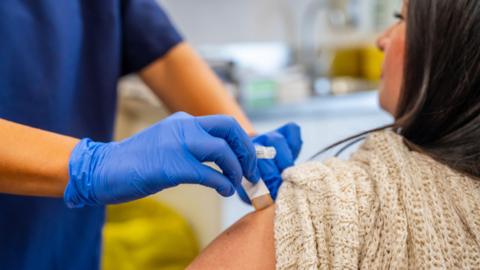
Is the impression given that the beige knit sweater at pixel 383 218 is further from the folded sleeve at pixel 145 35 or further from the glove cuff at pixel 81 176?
the folded sleeve at pixel 145 35

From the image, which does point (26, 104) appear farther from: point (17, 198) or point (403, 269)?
point (403, 269)

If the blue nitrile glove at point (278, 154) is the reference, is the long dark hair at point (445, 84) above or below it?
above

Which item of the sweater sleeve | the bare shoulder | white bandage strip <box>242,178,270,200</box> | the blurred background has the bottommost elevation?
the blurred background

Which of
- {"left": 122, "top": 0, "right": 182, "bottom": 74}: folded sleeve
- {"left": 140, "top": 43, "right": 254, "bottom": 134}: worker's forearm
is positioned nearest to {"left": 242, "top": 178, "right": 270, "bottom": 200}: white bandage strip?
{"left": 140, "top": 43, "right": 254, "bottom": 134}: worker's forearm

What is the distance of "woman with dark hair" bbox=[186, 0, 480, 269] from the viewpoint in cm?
62

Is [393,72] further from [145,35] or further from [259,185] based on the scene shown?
[145,35]

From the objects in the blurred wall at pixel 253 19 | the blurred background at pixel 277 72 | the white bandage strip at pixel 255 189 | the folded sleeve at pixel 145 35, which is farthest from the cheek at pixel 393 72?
the blurred wall at pixel 253 19

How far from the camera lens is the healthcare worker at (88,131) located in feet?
2.22

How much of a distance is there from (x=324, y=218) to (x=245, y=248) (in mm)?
118

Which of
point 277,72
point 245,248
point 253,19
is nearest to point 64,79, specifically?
point 245,248

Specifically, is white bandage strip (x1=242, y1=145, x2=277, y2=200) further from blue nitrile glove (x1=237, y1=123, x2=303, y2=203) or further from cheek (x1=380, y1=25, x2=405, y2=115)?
cheek (x1=380, y1=25, x2=405, y2=115)

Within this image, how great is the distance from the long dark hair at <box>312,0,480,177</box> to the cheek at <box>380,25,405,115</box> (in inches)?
2.5

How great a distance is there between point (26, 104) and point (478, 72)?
752 millimetres

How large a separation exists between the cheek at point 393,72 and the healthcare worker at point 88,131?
0.18 meters
